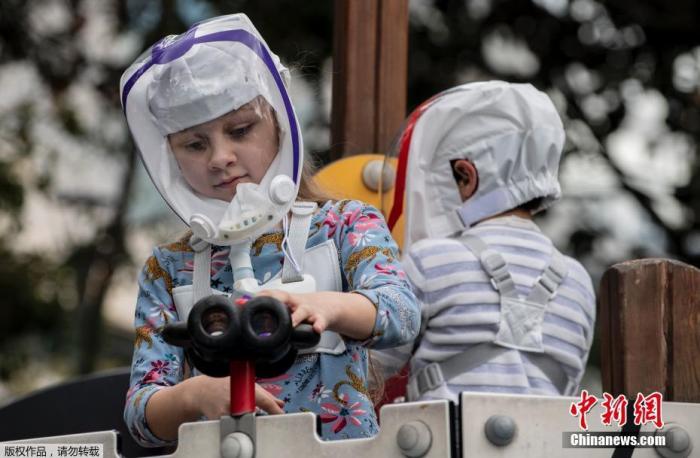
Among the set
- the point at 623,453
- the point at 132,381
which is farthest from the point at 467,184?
the point at 623,453

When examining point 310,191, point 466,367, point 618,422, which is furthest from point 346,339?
point 466,367

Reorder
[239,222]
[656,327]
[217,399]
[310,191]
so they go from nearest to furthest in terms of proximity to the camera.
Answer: [217,399]
[656,327]
[239,222]
[310,191]

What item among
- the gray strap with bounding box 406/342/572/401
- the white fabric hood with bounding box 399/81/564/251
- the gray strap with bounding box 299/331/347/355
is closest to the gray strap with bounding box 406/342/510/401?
the gray strap with bounding box 406/342/572/401

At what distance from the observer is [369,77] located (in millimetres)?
4465

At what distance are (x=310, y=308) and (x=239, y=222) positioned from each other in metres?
0.42

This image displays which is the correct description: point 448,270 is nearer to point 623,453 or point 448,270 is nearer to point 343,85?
point 343,85

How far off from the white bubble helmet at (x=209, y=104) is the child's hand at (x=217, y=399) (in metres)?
0.35

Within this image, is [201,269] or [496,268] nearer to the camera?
[201,269]

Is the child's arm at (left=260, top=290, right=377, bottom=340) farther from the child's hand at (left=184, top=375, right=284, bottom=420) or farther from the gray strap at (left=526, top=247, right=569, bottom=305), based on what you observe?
the gray strap at (left=526, top=247, right=569, bottom=305)

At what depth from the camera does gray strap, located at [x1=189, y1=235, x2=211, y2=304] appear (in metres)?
2.83

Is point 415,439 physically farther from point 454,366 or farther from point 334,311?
point 454,366

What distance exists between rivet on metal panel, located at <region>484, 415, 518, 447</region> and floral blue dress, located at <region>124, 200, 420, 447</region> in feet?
1.48

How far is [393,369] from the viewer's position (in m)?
3.71

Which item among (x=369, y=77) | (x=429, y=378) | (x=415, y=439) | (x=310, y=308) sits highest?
(x=369, y=77)
